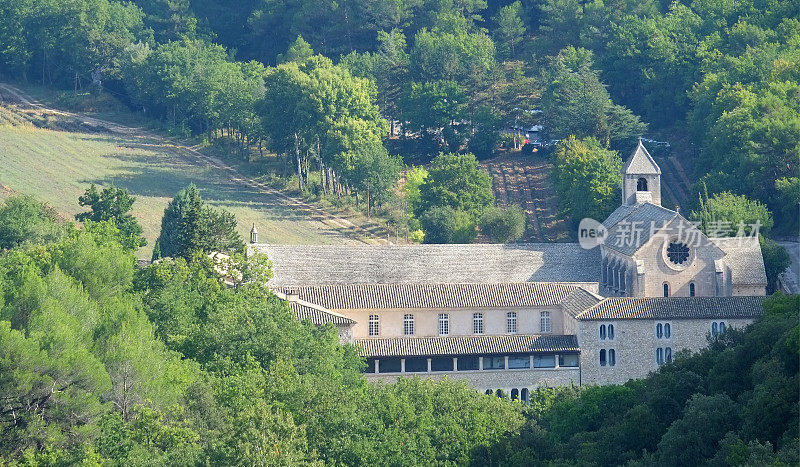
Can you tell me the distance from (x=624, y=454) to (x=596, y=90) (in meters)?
67.4

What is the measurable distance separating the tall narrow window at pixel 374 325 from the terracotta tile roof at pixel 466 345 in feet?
5.55

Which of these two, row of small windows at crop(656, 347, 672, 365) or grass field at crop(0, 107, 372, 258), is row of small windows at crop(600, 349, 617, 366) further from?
grass field at crop(0, 107, 372, 258)

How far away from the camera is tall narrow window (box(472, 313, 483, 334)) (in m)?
77.7

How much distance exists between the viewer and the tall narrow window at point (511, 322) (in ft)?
255

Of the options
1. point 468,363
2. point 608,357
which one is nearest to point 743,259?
point 608,357

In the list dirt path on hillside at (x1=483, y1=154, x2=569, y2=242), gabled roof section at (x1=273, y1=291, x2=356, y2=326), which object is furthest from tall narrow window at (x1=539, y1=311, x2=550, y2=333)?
dirt path on hillside at (x1=483, y1=154, x2=569, y2=242)

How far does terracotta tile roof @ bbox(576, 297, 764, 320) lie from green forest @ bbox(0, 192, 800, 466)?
6.66 m

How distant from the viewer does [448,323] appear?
77.6 m

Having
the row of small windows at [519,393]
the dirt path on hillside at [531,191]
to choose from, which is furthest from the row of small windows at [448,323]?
the dirt path on hillside at [531,191]

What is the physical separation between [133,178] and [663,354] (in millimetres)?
56636

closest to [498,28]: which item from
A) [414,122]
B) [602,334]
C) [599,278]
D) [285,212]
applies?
[414,122]

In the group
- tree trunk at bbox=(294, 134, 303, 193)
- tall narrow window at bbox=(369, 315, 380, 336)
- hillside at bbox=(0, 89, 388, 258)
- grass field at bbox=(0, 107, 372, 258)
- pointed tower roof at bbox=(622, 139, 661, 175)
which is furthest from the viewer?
tree trunk at bbox=(294, 134, 303, 193)

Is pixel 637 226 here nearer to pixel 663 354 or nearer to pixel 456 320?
pixel 663 354

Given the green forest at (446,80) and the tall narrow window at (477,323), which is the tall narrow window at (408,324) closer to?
the tall narrow window at (477,323)
